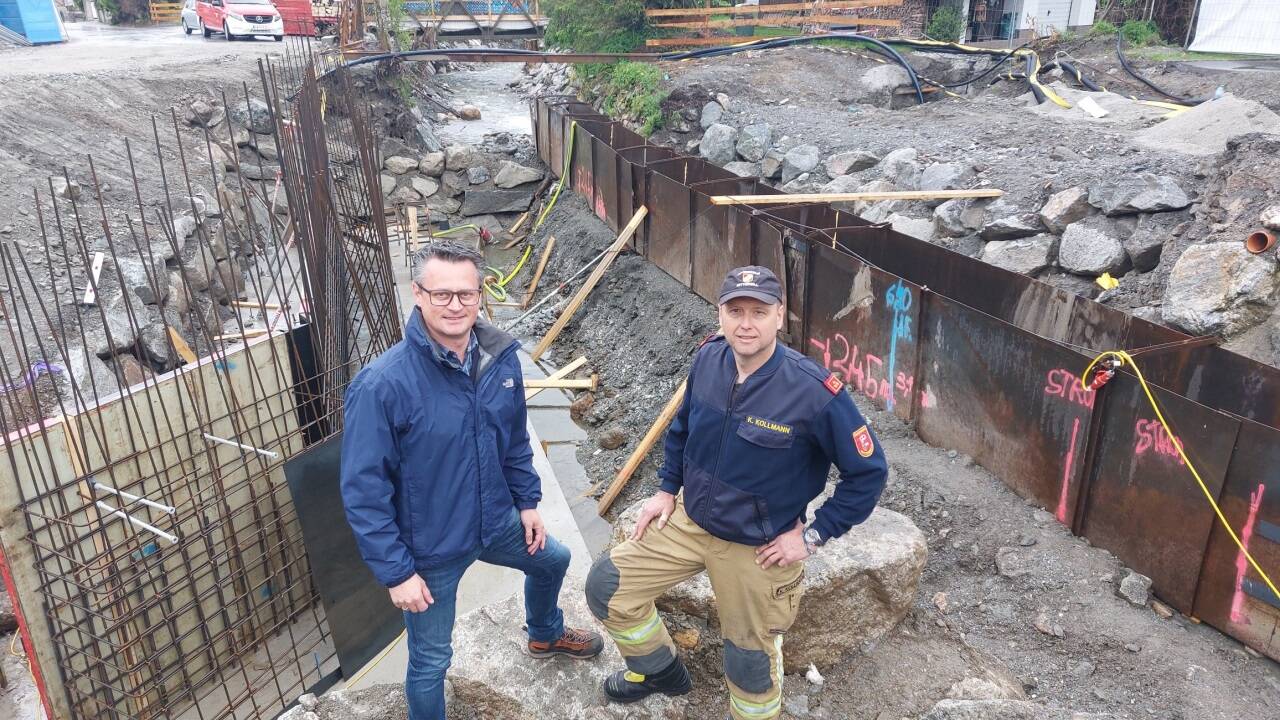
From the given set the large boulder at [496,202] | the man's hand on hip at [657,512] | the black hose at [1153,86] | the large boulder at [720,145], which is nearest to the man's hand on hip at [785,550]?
the man's hand on hip at [657,512]

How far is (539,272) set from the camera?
1244 centimetres

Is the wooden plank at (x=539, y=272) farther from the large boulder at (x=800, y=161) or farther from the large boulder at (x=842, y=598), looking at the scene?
the large boulder at (x=842, y=598)

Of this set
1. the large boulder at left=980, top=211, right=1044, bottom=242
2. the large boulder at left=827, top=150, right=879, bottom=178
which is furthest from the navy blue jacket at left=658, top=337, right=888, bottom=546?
the large boulder at left=827, top=150, right=879, bottom=178

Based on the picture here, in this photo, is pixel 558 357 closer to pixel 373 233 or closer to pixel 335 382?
pixel 373 233

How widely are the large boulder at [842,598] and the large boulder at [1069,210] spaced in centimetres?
485

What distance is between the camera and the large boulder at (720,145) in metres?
12.9

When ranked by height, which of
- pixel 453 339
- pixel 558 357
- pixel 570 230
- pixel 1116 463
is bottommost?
pixel 558 357

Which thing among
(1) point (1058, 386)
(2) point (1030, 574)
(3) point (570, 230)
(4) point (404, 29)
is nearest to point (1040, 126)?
(3) point (570, 230)

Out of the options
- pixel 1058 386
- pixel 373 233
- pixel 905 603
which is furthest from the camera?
pixel 373 233

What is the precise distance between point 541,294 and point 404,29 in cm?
1765

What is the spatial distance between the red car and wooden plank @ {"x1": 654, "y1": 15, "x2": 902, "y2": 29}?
43.0 ft

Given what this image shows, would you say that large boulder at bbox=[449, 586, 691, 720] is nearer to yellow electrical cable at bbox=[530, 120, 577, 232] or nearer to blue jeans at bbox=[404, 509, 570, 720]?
blue jeans at bbox=[404, 509, 570, 720]

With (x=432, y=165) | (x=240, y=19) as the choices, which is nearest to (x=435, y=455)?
(x=432, y=165)

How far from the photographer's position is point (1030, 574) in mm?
4270
